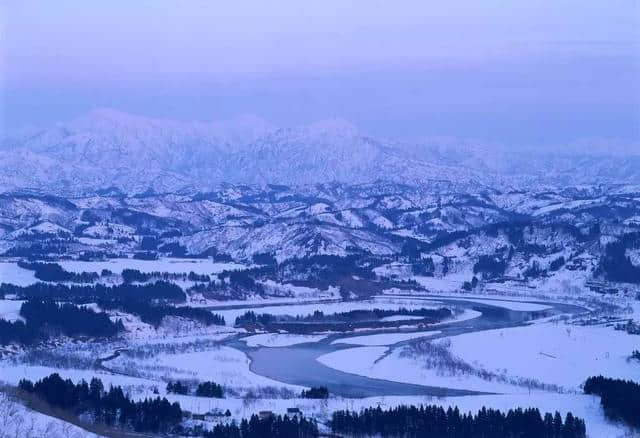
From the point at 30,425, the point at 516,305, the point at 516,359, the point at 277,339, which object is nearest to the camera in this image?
the point at 30,425

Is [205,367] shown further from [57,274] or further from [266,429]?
[57,274]

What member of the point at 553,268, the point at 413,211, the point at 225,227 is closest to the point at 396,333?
the point at 553,268

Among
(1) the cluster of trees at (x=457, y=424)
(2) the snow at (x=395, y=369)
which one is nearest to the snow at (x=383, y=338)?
(2) the snow at (x=395, y=369)

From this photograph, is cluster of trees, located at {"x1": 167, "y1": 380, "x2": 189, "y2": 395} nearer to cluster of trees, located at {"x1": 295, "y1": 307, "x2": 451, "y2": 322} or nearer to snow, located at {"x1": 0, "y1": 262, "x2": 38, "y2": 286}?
cluster of trees, located at {"x1": 295, "y1": 307, "x2": 451, "y2": 322}

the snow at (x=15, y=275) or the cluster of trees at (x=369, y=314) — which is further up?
the cluster of trees at (x=369, y=314)

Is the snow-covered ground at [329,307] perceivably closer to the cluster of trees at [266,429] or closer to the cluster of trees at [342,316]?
the cluster of trees at [342,316]

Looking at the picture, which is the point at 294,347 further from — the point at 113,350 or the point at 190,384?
the point at 190,384

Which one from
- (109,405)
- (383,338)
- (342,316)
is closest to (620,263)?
(342,316)
